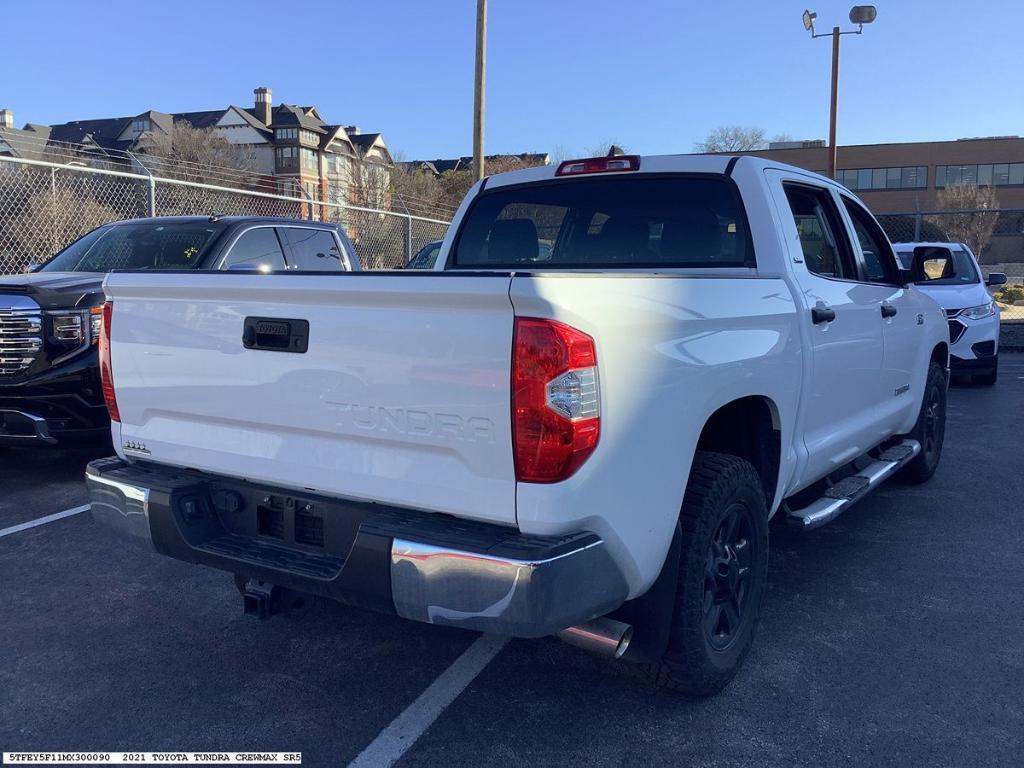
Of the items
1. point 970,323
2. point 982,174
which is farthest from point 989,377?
point 982,174

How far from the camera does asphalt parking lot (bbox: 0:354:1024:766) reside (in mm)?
2844

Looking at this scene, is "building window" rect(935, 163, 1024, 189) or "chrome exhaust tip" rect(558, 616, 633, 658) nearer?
"chrome exhaust tip" rect(558, 616, 633, 658)

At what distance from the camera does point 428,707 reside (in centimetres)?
306

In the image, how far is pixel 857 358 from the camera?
430 centimetres

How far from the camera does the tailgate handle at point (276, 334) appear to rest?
2764mm

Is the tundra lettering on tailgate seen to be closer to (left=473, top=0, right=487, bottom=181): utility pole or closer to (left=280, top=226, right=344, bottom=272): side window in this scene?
(left=280, top=226, right=344, bottom=272): side window

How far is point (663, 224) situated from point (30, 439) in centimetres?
417

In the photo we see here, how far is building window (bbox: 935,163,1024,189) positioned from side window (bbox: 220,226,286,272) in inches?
2428

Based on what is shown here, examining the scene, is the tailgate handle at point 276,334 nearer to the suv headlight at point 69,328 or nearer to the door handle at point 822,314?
the door handle at point 822,314

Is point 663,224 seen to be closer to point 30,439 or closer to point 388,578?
point 388,578

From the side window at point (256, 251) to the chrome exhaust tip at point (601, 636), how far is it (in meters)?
4.84

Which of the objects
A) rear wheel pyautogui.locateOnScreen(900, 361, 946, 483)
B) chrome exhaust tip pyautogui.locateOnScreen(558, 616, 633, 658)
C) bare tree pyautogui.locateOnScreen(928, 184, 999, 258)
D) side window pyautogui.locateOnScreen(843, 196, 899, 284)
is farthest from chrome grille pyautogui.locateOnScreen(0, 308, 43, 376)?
bare tree pyautogui.locateOnScreen(928, 184, 999, 258)

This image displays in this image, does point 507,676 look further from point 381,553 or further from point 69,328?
point 69,328

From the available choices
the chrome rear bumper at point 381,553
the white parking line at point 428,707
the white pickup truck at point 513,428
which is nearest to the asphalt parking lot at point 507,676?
the white parking line at point 428,707
